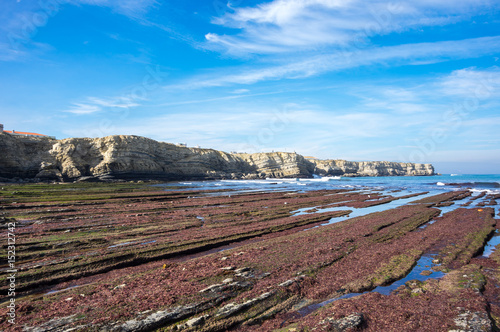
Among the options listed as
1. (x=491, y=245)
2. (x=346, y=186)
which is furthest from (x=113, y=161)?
(x=491, y=245)

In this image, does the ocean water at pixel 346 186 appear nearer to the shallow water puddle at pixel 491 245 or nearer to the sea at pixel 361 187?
the sea at pixel 361 187

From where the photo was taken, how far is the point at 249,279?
7.71 m

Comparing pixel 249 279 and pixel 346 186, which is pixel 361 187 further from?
pixel 249 279

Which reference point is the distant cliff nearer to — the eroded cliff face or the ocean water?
the ocean water

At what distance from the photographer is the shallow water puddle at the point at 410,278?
20.9 feet


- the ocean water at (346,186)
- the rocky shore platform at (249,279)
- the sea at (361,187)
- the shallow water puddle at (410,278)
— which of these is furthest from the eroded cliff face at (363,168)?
Answer: the shallow water puddle at (410,278)

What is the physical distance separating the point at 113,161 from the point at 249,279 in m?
76.3

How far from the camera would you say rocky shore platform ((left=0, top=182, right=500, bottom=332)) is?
5602 mm

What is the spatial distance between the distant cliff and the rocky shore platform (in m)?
59.2

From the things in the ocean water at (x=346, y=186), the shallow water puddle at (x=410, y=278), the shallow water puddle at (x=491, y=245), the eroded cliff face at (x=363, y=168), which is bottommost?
A: the ocean water at (x=346, y=186)

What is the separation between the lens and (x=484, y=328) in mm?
5258

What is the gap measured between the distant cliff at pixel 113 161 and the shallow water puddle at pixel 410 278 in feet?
236

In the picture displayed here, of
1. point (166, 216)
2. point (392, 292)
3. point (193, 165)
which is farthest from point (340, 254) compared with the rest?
point (193, 165)

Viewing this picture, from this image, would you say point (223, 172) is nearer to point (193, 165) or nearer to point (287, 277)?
point (193, 165)
